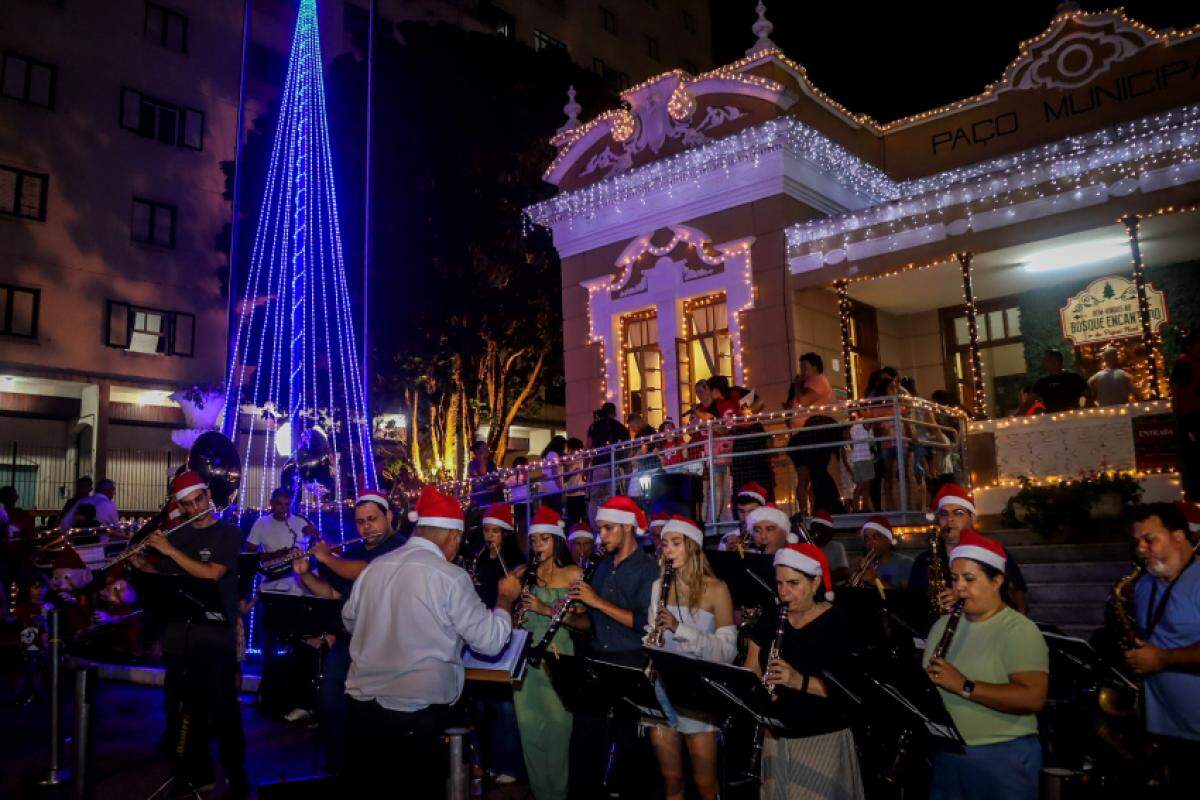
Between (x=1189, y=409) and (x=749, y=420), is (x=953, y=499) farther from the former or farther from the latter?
(x=749, y=420)

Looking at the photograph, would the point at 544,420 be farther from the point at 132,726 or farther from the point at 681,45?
the point at 132,726

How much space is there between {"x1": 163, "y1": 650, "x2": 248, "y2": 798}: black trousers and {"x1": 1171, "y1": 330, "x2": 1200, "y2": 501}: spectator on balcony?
8799 mm

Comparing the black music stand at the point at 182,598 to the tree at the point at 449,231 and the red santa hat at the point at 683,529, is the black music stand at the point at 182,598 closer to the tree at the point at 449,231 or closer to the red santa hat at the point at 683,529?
the red santa hat at the point at 683,529

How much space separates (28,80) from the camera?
2456 cm

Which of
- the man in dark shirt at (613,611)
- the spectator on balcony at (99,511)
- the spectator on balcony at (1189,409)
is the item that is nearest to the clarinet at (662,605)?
the man in dark shirt at (613,611)

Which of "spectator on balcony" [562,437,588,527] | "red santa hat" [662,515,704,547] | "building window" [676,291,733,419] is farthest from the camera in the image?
"building window" [676,291,733,419]

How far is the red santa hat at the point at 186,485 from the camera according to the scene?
689 centimetres

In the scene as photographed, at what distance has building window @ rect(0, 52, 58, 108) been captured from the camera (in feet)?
79.3

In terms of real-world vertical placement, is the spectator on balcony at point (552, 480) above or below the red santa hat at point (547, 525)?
above

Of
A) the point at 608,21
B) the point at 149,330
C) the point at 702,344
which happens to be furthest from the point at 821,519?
the point at 608,21

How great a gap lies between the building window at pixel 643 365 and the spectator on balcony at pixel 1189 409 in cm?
897

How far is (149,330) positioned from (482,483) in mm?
17034

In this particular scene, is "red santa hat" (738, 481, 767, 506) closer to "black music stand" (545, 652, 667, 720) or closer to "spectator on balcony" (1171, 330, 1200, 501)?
"black music stand" (545, 652, 667, 720)

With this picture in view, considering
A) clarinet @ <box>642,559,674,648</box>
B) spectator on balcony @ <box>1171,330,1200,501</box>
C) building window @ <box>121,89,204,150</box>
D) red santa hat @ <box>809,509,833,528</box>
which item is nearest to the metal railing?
red santa hat @ <box>809,509,833,528</box>
